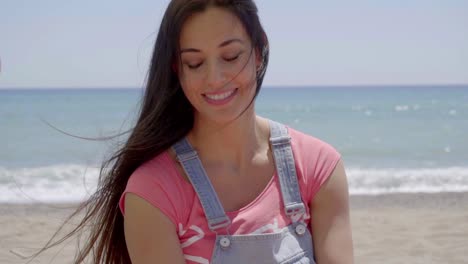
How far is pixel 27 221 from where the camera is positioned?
261 inches

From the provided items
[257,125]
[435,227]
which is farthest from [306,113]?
[257,125]

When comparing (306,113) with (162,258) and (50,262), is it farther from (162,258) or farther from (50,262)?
(162,258)

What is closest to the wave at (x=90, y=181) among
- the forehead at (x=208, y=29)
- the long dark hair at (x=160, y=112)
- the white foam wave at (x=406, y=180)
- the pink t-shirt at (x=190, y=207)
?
the white foam wave at (x=406, y=180)

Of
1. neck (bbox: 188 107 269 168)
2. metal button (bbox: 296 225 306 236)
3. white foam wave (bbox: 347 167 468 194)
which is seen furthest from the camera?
white foam wave (bbox: 347 167 468 194)

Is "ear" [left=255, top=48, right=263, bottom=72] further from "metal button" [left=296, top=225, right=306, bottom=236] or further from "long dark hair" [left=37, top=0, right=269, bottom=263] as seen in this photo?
"metal button" [left=296, top=225, right=306, bottom=236]

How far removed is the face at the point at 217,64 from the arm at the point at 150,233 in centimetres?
36

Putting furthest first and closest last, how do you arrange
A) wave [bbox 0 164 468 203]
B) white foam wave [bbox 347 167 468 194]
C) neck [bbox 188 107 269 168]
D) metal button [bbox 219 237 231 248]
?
white foam wave [bbox 347 167 468 194], wave [bbox 0 164 468 203], neck [bbox 188 107 269 168], metal button [bbox 219 237 231 248]

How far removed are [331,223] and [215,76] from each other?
0.61m

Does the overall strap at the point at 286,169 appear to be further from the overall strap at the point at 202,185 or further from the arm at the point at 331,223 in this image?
the overall strap at the point at 202,185

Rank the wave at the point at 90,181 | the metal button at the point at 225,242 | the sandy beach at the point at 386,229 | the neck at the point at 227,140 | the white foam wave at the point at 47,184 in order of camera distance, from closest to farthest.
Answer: the metal button at the point at 225,242
the neck at the point at 227,140
the sandy beach at the point at 386,229
the white foam wave at the point at 47,184
the wave at the point at 90,181

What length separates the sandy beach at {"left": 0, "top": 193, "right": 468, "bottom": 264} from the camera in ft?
17.4

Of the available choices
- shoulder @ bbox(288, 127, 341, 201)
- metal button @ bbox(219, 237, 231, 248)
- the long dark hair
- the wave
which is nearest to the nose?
the long dark hair

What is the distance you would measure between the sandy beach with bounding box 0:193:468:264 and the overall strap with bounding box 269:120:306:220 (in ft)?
10.3

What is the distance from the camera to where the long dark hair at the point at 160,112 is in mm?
2041
